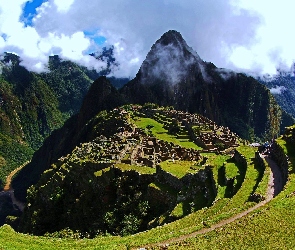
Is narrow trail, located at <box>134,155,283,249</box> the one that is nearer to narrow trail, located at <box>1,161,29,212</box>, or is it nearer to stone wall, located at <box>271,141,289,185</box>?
stone wall, located at <box>271,141,289,185</box>

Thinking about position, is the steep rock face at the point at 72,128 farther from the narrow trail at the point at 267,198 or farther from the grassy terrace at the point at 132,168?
the narrow trail at the point at 267,198

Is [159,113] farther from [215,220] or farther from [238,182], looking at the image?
[215,220]

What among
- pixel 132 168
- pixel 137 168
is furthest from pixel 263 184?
pixel 132 168

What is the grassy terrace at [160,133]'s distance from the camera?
80.8 meters

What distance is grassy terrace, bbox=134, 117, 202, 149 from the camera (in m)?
80.8

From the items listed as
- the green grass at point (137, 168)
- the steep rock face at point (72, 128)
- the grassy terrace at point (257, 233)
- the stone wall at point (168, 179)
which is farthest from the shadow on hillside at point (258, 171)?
the steep rock face at point (72, 128)

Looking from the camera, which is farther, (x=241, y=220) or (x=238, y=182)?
(x=238, y=182)

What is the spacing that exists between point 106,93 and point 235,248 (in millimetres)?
155930

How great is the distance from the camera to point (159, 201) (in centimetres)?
3656

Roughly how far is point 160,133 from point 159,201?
5474cm

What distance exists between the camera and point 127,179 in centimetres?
4206

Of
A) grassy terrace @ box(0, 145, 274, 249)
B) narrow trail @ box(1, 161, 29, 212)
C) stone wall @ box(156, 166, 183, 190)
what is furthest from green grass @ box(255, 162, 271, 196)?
narrow trail @ box(1, 161, 29, 212)

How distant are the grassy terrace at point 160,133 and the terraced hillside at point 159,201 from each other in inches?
601

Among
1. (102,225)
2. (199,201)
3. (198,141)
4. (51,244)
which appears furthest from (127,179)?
(198,141)
